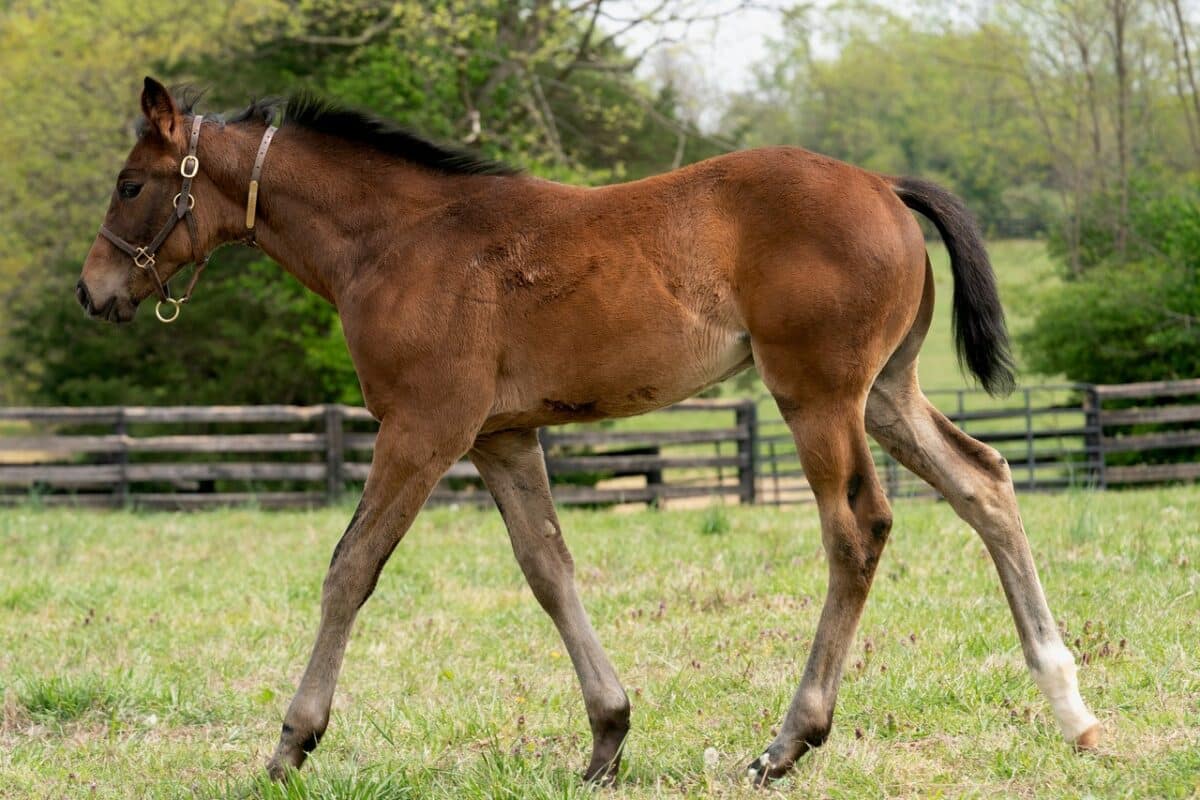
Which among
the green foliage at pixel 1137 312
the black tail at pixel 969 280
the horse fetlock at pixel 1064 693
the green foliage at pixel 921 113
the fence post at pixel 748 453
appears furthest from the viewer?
the green foliage at pixel 921 113

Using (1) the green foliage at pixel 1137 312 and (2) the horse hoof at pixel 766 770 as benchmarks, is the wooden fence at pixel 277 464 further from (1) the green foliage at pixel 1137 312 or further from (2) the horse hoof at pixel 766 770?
(2) the horse hoof at pixel 766 770

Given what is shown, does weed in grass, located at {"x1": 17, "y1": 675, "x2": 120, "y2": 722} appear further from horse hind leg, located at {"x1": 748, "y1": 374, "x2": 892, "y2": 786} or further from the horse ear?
horse hind leg, located at {"x1": 748, "y1": 374, "x2": 892, "y2": 786}

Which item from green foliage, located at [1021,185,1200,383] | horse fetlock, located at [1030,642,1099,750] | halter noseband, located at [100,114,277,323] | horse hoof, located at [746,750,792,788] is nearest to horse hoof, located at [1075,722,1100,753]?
horse fetlock, located at [1030,642,1099,750]

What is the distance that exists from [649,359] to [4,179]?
75.5 feet

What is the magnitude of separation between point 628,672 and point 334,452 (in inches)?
425

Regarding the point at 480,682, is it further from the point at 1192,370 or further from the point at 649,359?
the point at 1192,370

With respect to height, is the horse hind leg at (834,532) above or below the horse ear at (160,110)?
below

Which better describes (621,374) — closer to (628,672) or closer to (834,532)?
(834,532)

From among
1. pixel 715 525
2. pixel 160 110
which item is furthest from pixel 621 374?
pixel 715 525

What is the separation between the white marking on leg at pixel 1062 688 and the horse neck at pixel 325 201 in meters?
2.61

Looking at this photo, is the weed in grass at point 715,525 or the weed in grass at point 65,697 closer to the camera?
the weed in grass at point 65,697

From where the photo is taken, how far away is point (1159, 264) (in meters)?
18.7

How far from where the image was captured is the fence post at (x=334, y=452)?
51.4ft

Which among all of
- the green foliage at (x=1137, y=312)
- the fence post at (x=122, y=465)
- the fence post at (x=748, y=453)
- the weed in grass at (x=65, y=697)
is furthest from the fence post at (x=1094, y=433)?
the weed in grass at (x=65, y=697)
